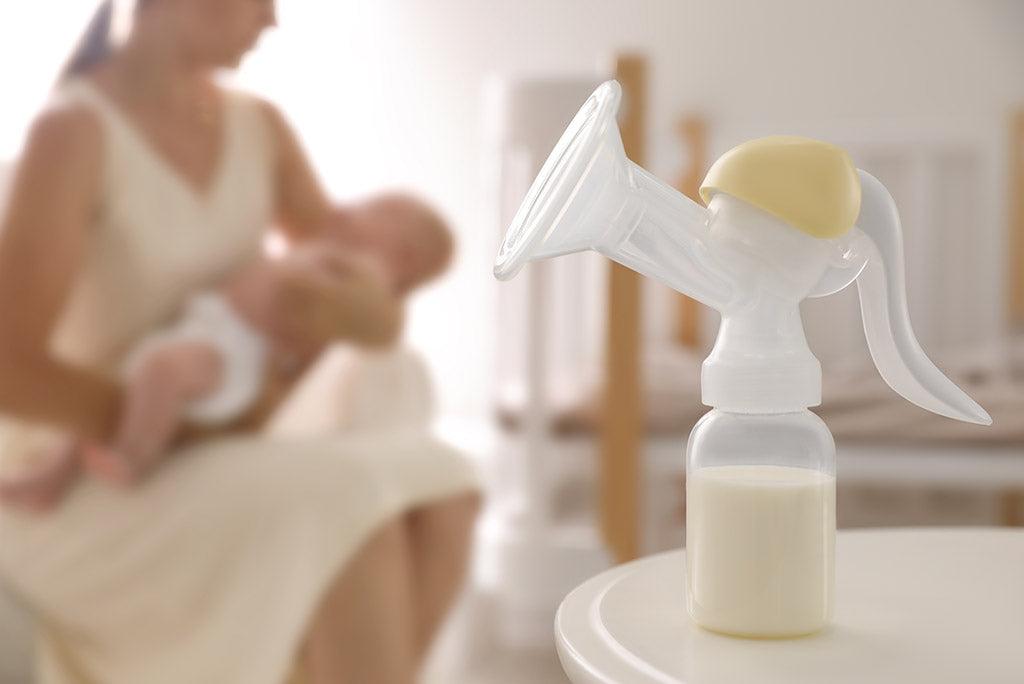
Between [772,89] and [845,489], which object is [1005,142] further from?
[845,489]

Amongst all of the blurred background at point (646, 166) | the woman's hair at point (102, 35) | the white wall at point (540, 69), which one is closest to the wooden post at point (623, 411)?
the blurred background at point (646, 166)

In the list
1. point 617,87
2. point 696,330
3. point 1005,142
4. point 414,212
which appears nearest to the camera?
point 617,87

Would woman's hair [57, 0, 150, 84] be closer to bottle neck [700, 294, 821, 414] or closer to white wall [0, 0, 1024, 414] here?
bottle neck [700, 294, 821, 414]

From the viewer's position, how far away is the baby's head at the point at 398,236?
74 cm

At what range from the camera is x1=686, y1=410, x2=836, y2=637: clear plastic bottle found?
10.8 inches

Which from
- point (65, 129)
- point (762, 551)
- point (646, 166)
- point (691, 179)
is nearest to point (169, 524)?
point (65, 129)

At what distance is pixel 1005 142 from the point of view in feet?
6.01

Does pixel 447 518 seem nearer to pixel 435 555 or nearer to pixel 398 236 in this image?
pixel 435 555

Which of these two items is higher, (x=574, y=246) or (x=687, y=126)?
(x=687, y=126)

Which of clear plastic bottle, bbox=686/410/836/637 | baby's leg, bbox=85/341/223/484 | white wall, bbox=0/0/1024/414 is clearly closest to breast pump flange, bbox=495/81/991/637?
clear plastic bottle, bbox=686/410/836/637

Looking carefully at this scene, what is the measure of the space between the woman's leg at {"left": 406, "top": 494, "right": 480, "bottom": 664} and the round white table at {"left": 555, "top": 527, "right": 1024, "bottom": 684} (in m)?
0.44

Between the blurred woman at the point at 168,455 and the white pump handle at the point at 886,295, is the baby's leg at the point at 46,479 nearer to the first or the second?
the blurred woman at the point at 168,455

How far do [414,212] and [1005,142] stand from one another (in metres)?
1.48

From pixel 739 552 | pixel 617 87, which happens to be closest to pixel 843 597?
pixel 739 552
